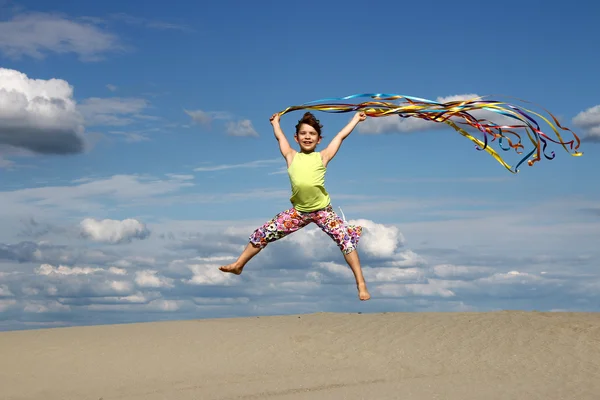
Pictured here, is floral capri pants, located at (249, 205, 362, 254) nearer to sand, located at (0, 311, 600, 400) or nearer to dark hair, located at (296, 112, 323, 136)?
dark hair, located at (296, 112, 323, 136)

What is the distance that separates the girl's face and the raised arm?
114mm

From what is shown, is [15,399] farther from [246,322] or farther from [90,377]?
[246,322]

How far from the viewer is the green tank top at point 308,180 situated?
6.20 metres

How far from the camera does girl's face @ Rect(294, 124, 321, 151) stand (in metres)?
6.32

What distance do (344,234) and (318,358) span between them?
21.0 ft

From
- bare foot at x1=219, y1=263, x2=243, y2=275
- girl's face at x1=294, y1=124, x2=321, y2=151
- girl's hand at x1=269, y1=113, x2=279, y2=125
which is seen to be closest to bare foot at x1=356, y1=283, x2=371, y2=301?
bare foot at x1=219, y1=263, x2=243, y2=275

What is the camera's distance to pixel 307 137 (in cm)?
631

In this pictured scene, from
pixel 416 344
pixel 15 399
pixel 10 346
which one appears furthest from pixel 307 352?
pixel 10 346

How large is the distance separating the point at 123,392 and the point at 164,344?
6.88 feet

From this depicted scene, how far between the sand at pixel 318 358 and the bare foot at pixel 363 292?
4303mm

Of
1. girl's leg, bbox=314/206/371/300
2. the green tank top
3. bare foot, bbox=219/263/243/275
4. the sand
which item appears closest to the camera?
the green tank top

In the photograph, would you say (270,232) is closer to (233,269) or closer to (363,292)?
(233,269)

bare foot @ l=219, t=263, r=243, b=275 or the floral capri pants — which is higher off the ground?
the floral capri pants

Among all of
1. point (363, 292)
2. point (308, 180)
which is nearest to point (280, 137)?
point (308, 180)
